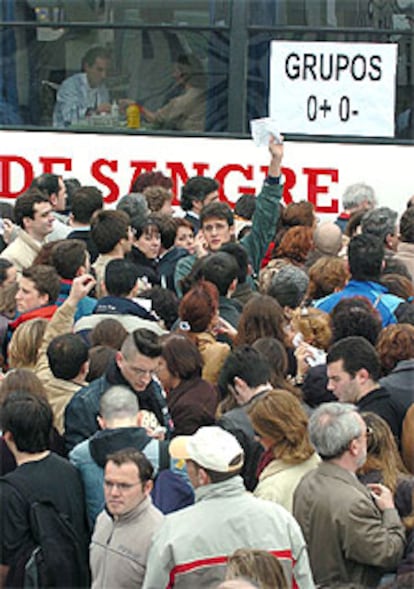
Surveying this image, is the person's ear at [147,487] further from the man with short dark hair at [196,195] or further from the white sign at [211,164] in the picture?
the white sign at [211,164]

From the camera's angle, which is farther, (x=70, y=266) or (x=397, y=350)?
(x=70, y=266)

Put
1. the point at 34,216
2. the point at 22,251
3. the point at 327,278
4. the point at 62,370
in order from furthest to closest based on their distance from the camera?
the point at 34,216, the point at 22,251, the point at 327,278, the point at 62,370

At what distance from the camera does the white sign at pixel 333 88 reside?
42.3ft

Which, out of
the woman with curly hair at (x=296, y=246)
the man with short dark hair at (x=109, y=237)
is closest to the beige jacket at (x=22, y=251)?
the man with short dark hair at (x=109, y=237)

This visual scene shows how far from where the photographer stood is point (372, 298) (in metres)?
8.63

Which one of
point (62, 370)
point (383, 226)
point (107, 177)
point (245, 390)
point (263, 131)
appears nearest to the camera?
point (245, 390)

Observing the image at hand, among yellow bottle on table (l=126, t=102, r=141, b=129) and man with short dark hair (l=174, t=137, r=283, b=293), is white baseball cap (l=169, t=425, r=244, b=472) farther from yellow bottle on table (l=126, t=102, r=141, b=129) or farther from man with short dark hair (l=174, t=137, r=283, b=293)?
yellow bottle on table (l=126, t=102, r=141, b=129)

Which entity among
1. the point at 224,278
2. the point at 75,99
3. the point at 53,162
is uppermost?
the point at 75,99

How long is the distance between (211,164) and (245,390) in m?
6.41

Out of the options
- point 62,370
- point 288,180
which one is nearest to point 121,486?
point 62,370

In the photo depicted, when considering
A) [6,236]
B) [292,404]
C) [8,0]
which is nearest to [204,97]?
[8,0]

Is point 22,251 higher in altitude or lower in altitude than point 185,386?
higher

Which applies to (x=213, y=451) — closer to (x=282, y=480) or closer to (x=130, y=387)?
(x=282, y=480)

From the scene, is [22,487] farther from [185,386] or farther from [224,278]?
[224,278]
